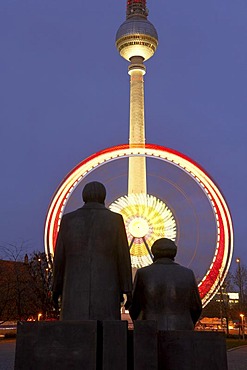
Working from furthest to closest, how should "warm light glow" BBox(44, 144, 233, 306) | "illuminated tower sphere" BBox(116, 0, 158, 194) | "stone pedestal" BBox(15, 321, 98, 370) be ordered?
"illuminated tower sphere" BBox(116, 0, 158, 194), "warm light glow" BBox(44, 144, 233, 306), "stone pedestal" BBox(15, 321, 98, 370)

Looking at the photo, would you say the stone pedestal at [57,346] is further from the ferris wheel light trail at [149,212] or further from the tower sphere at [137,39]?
the tower sphere at [137,39]

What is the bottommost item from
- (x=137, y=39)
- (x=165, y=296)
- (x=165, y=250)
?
(x=165, y=296)

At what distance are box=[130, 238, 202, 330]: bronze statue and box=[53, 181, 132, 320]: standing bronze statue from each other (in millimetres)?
426

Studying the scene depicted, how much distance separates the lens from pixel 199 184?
31141 mm

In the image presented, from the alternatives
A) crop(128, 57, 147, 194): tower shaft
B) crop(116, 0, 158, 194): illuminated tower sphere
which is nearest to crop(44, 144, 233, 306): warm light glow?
crop(128, 57, 147, 194): tower shaft

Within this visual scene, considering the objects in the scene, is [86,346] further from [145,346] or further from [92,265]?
[92,265]

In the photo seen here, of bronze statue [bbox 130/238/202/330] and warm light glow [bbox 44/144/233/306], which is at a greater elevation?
warm light glow [bbox 44/144/233/306]

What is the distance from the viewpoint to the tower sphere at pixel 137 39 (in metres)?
70.3

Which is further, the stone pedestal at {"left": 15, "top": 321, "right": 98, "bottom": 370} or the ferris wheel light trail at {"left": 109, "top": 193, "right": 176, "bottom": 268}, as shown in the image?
the ferris wheel light trail at {"left": 109, "top": 193, "right": 176, "bottom": 268}

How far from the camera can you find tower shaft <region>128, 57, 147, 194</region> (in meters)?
64.3

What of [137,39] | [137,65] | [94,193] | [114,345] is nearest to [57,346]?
[114,345]

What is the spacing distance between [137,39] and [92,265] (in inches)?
2693

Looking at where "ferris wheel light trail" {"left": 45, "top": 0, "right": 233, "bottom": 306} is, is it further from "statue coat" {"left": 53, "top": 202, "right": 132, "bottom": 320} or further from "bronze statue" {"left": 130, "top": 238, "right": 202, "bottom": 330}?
"statue coat" {"left": 53, "top": 202, "right": 132, "bottom": 320}

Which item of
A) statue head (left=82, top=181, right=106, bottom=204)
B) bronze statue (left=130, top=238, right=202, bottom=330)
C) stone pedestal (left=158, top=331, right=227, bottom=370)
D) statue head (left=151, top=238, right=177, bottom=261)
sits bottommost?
stone pedestal (left=158, top=331, right=227, bottom=370)
